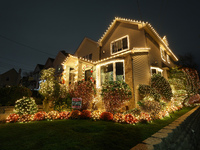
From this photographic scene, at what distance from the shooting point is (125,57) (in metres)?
9.95

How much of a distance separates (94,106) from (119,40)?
25.9 feet

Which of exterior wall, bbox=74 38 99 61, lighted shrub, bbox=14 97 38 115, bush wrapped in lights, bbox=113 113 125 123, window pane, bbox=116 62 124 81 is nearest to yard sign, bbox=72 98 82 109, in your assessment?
bush wrapped in lights, bbox=113 113 125 123

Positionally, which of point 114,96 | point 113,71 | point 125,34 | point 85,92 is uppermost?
point 125,34

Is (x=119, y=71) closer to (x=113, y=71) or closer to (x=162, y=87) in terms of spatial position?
(x=113, y=71)

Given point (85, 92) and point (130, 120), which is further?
point (85, 92)

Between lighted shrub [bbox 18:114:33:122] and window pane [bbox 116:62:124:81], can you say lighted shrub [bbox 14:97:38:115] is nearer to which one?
lighted shrub [bbox 18:114:33:122]

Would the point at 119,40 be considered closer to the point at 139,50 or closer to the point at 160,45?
the point at 139,50

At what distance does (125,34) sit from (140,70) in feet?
15.7

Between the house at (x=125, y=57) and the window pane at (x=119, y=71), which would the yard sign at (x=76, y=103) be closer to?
the house at (x=125, y=57)

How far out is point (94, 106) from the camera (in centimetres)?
995

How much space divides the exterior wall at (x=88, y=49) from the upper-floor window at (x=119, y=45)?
2255 mm

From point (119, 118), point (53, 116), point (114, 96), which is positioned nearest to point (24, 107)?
point (53, 116)

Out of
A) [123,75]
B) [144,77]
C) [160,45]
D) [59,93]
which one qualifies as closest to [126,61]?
[123,75]

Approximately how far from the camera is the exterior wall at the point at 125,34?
11102 mm
